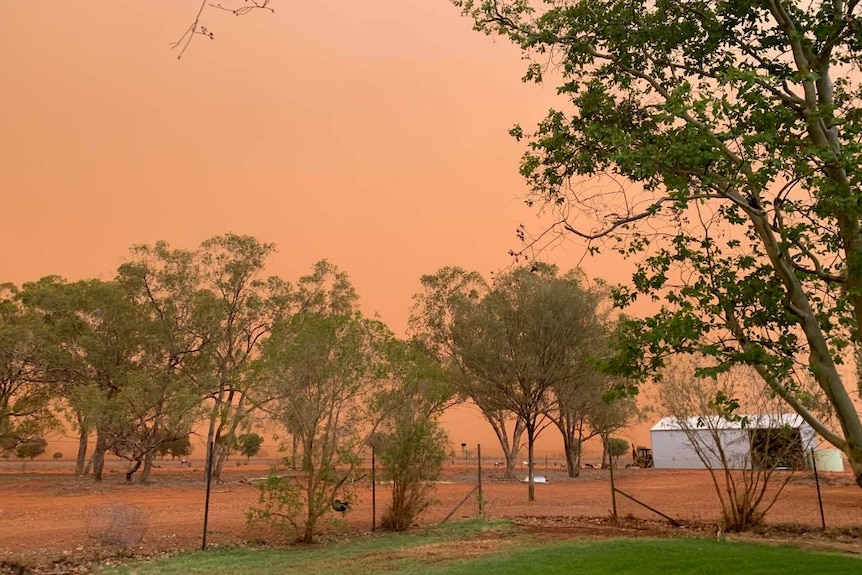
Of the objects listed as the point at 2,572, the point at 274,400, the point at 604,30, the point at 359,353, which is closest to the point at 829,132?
the point at 604,30

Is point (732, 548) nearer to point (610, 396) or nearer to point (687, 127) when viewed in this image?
point (610, 396)

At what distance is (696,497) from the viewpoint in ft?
82.0

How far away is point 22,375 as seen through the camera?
3569cm

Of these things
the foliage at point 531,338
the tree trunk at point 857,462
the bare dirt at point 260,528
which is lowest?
the bare dirt at point 260,528

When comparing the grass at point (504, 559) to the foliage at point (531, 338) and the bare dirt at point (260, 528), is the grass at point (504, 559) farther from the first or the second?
the foliage at point (531, 338)

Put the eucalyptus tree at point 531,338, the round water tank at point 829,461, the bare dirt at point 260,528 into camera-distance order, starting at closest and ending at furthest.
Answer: the bare dirt at point 260,528 → the eucalyptus tree at point 531,338 → the round water tank at point 829,461

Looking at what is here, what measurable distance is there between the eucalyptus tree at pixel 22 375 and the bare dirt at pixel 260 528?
6408 mm

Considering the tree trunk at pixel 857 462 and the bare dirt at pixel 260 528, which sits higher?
the tree trunk at pixel 857 462

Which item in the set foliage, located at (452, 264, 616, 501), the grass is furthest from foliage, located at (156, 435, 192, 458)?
the grass

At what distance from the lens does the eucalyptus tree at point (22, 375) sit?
33.0 m

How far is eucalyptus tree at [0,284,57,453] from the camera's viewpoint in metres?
33.0

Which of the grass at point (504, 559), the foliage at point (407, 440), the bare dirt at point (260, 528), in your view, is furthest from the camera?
the foliage at point (407, 440)

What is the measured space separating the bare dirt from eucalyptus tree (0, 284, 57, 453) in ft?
21.0

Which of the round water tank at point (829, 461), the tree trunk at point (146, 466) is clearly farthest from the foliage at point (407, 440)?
the round water tank at point (829, 461)
